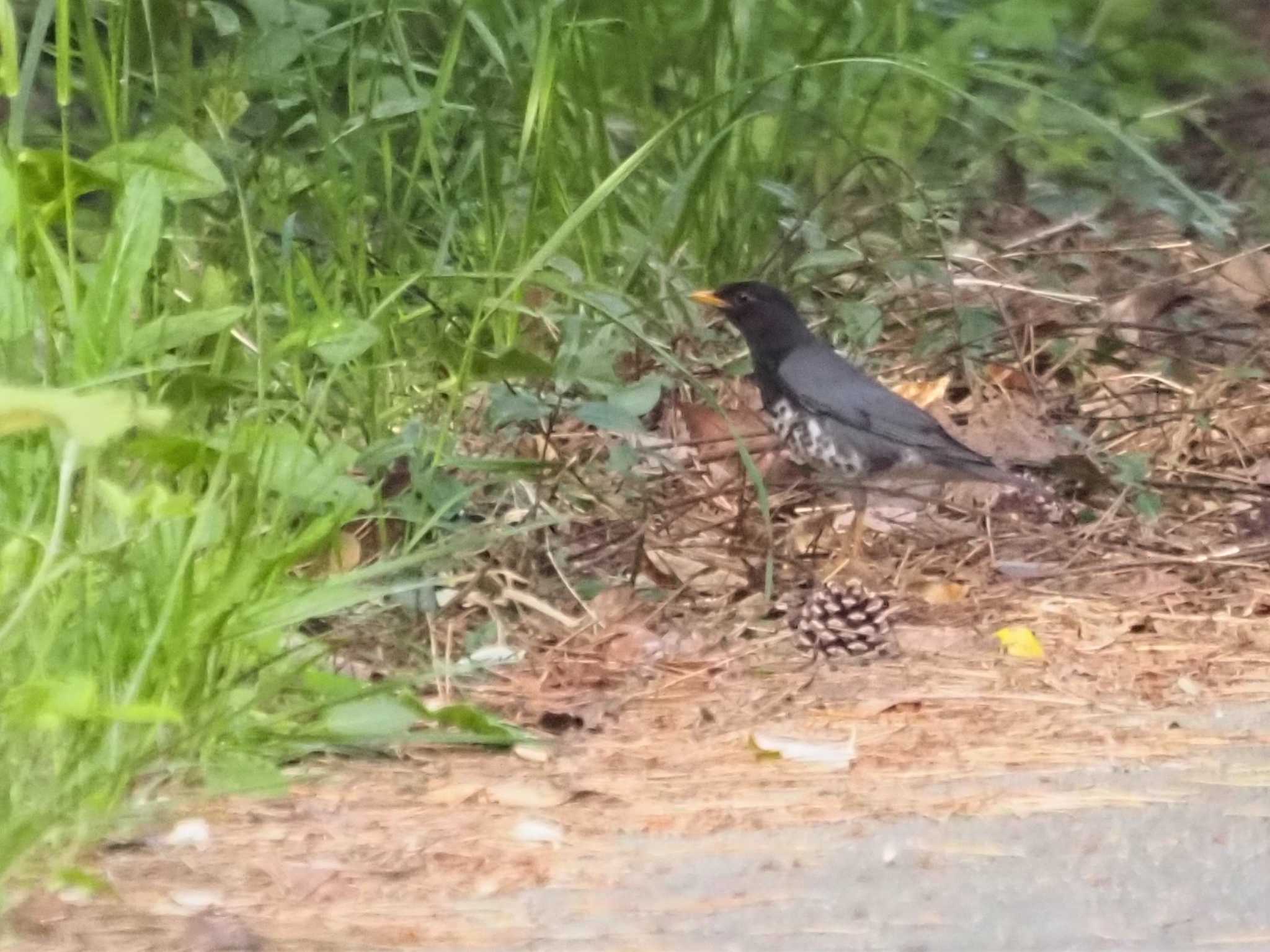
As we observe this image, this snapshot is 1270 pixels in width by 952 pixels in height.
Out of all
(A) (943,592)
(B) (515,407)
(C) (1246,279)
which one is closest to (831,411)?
(A) (943,592)

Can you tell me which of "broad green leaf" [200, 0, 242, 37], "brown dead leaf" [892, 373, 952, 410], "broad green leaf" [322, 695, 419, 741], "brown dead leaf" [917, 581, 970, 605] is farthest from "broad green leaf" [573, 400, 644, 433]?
"broad green leaf" [200, 0, 242, 37]

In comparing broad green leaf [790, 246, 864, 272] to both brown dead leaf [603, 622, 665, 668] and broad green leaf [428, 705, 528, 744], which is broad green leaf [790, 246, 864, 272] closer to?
brown dead leaf [603, 622, 665, 668]

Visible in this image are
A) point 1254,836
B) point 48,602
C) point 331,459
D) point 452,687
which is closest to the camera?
point 1254,836

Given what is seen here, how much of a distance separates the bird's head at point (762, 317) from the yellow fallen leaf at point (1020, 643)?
937 millimetres

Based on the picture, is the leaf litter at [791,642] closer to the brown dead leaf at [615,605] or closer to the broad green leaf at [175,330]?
the brown dead leaf at [615,605]

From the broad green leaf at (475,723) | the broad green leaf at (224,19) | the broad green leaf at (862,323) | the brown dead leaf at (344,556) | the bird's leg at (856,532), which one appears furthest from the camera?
the broad green leaf at (862,323)

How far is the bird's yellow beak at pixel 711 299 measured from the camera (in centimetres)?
338

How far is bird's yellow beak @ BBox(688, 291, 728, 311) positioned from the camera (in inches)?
133

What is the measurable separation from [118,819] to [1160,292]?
2.72 m

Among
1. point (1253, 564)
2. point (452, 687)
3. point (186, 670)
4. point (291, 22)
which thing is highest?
point (291, 22)

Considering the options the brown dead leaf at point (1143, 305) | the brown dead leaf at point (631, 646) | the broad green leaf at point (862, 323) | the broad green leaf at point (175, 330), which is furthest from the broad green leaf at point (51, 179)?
the brown dead leaf at point (1143, 305)

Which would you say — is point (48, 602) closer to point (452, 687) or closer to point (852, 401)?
point (452, 687)

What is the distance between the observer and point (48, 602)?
1774 millimetres

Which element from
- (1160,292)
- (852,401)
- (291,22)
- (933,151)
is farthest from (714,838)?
(933,151)
